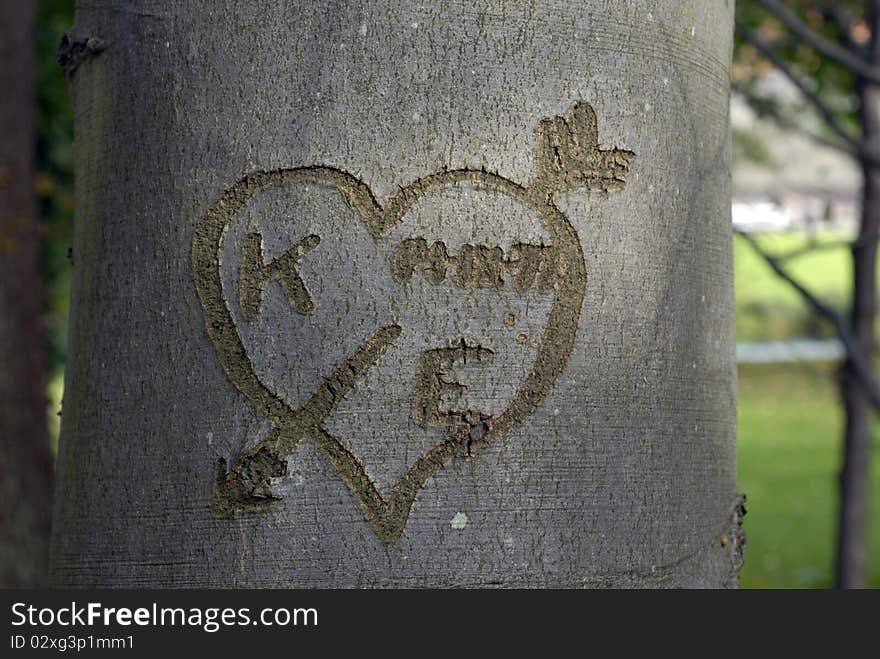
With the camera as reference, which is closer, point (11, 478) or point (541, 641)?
point (541, 641)

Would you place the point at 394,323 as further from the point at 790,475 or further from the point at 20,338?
the point at 790,475

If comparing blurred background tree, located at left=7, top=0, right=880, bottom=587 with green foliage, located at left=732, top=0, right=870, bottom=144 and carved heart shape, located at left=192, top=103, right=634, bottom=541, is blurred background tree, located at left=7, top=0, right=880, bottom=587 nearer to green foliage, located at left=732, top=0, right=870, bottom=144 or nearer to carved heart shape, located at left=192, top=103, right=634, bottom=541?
green foliage, located at left=732, top=0, right=870, bottom=144

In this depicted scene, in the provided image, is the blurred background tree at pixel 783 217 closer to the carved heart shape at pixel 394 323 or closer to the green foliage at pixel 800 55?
the green foliage at pixel 800 55

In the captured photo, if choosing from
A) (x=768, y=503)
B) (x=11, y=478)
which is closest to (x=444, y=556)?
(x=11, y=478)

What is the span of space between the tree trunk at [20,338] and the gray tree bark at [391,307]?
153 inches

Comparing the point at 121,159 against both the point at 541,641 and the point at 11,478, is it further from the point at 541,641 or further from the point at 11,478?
the point at 11,478

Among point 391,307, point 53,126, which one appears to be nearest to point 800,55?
point 53,126

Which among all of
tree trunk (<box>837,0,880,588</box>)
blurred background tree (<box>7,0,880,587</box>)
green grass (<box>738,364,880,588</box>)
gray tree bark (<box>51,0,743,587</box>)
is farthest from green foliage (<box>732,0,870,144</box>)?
gray tree bark (<box>51,0,743,587</box>)

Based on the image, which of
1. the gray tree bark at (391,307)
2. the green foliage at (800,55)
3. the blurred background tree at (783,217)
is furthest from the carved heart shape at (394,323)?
the green foliage at (800,55)

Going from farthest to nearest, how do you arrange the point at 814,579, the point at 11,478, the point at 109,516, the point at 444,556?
the point at 814,579
the point at 11,478
the point at 109,516
the point at 444,556

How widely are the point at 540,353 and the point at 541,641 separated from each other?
345mm

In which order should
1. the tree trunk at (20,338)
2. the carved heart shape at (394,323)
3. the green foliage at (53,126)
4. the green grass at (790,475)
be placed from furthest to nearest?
the green grass at (790,475)
the green foliage at (53,126)
the tree trunk at (20,338)
the carved heart shape at (394,323)

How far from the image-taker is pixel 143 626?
4.41 feet

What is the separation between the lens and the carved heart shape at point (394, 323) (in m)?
1.30
